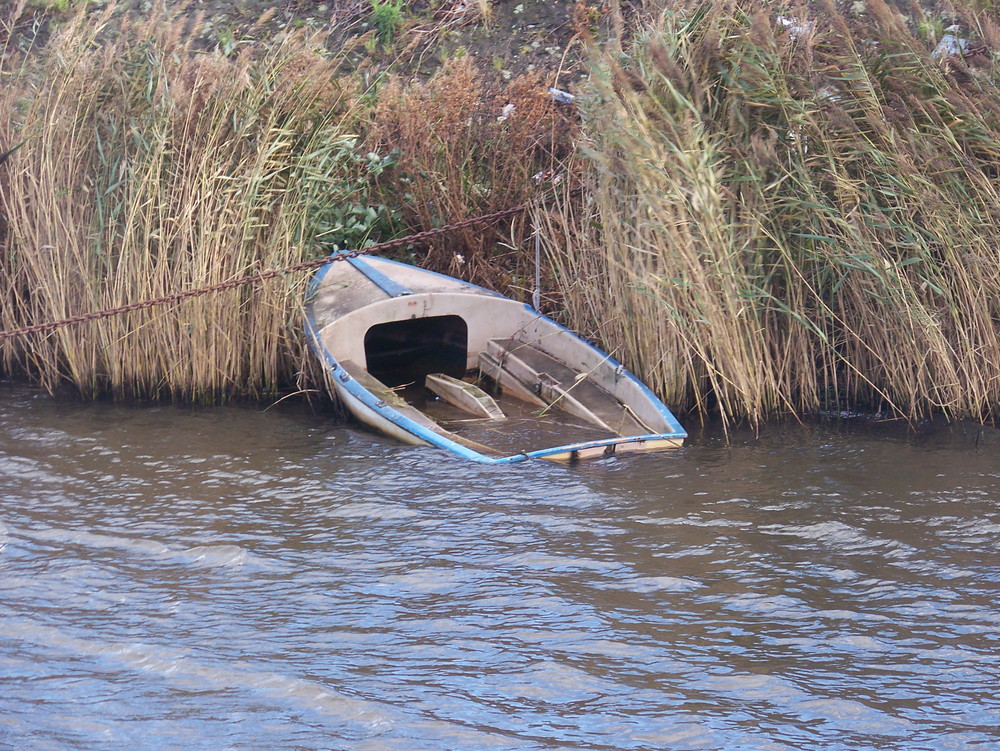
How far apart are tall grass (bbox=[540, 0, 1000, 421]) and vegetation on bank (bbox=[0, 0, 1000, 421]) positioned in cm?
2

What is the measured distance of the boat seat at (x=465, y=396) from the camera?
6.91m

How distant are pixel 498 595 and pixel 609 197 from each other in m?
3.06

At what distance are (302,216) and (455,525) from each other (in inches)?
119

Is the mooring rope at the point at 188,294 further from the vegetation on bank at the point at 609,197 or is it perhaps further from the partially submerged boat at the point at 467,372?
the partially submerged boat at the point at 467,372

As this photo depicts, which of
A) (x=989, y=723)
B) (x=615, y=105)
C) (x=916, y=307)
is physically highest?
(x=615, y=105)

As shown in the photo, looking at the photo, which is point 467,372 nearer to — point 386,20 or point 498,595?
point 498,595

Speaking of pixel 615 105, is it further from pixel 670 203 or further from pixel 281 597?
pixel 281 597

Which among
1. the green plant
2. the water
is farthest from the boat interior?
the green plant

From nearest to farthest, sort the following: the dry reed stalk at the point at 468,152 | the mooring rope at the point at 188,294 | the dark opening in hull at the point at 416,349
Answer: the mooring rope at the point at 188,294 < the dark opening in hull at the point at 416,349 < the dry reed stalk at the point at 468,152

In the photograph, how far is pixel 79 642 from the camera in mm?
4094

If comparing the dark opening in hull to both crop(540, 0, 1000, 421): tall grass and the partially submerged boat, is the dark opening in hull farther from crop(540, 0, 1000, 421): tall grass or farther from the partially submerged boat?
crop(540, 0, 1000, 421): tall grass

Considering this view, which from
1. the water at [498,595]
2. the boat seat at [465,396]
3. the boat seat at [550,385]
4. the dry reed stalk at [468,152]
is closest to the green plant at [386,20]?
the dry reed stalk at [468,152]

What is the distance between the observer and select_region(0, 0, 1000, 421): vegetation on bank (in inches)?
255

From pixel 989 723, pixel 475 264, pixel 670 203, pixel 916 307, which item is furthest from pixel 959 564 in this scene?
pixel 475 264
